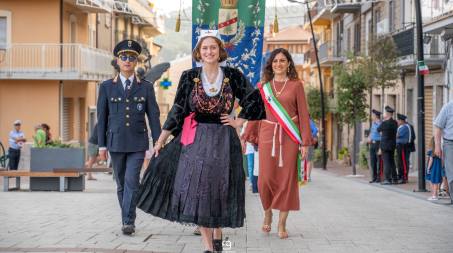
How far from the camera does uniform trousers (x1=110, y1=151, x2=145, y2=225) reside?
9617 millimetres

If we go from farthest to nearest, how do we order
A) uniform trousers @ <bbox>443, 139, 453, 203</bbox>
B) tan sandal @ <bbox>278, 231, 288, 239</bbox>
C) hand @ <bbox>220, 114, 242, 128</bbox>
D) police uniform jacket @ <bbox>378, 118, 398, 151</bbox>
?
police uniform jacket @ <bbox>378, 118, 398, 151</bbox> → uniform trousers @ <bbox>443, 139, 453, 203</bbox> → tan sandal @ <bbox>278, 231, 288, 239</bbox> → hand @ <bbox>220, 114, 242, 128</bbox>

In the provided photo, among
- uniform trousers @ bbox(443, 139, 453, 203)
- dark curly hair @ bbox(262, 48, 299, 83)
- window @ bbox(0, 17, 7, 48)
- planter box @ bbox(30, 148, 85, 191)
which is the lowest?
planter box @ bbox(30, 148, 85, 191)

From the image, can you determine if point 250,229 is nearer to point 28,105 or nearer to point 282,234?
point 282,234

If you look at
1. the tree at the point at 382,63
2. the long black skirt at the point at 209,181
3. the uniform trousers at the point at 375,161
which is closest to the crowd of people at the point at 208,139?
the long black skirt at the point at 209,181

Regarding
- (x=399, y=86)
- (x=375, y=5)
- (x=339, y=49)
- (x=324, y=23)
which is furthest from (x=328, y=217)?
(x=324, y=23)

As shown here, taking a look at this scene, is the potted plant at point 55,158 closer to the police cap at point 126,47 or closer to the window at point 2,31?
the police cap at point 126,47

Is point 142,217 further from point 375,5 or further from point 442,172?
point 375,5

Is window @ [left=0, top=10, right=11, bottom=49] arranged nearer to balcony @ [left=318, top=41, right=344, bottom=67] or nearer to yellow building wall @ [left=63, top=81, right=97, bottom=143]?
yellow building wall @ [left=63, top=81, right=97, bottom=143]

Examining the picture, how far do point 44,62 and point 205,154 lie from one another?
29698mm

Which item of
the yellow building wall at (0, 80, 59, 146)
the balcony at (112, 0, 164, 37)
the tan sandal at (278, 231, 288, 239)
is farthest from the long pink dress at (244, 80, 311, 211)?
the balcony at (112, 0, 164, 37)

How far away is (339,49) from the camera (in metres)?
55.0

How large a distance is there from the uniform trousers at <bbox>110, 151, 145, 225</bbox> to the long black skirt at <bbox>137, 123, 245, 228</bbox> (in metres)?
1.50

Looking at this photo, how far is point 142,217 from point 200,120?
3852 millimetres

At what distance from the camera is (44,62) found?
120 ft
